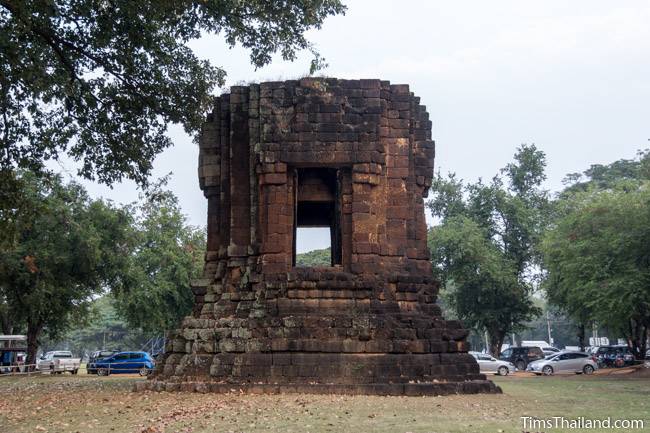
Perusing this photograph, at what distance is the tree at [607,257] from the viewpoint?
2361cm

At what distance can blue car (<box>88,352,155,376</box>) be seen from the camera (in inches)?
1222

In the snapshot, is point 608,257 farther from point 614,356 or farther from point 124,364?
point 124,364

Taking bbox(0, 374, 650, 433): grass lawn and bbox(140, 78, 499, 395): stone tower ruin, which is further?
bbox(140, 78, 499, 395): stone tower ruin

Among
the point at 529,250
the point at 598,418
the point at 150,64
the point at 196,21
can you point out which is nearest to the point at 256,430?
the point at 598,418

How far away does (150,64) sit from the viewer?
13.9 m

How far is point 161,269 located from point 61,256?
28.4 ft

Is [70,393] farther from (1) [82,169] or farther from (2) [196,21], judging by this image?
(2) [196,21]

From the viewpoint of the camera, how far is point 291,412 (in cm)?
1045

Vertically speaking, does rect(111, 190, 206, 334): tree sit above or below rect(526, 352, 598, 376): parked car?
above

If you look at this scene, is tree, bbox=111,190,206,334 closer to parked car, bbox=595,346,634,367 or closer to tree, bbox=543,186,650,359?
tree, bbox=543,186,650,359

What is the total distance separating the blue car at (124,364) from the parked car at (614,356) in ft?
77.2

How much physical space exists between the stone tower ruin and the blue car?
1567 centimetres

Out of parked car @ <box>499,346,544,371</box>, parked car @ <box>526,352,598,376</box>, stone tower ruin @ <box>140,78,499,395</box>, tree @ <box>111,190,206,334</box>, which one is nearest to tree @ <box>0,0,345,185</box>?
stone tower ruin @ <box>140,78,499,395</box>

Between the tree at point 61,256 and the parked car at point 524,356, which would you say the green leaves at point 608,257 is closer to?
the parked car at point 524,356
